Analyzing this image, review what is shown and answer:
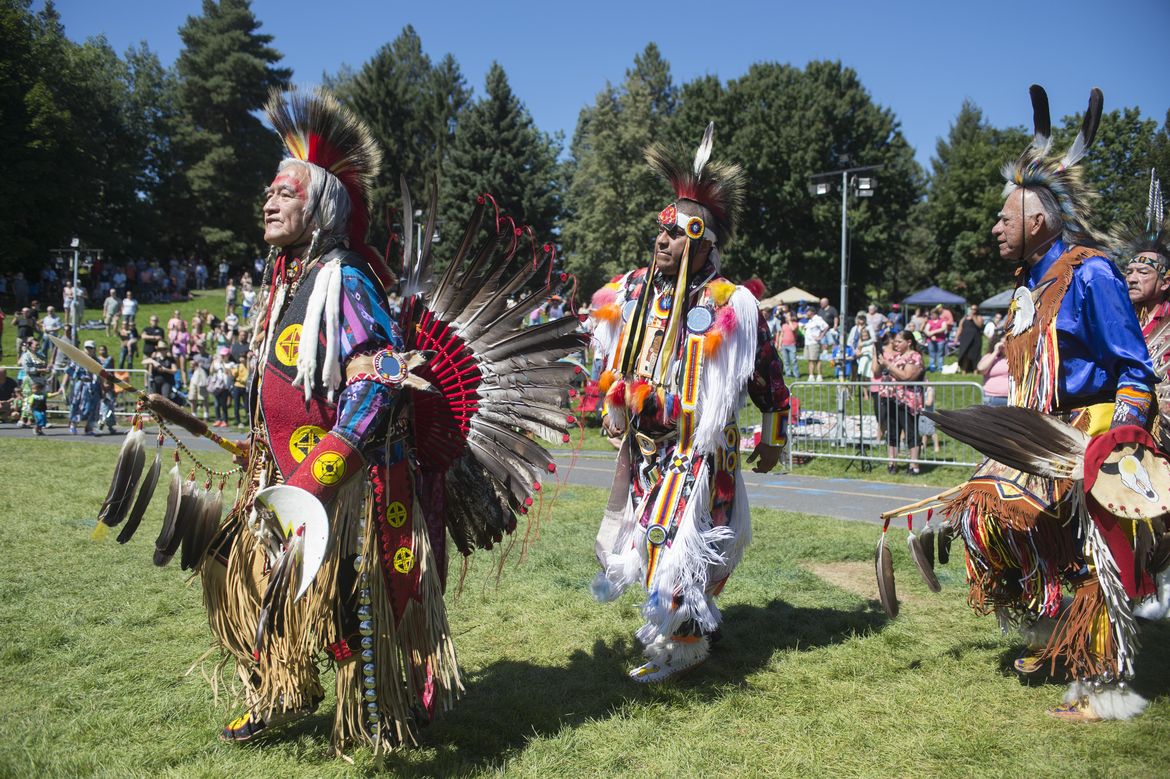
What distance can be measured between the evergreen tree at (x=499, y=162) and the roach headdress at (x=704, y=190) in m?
34.6

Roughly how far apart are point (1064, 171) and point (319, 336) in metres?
3.25

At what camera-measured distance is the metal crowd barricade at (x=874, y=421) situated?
10.8 metres

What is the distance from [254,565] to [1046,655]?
3.30 m

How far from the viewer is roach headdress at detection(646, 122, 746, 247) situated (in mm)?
4273

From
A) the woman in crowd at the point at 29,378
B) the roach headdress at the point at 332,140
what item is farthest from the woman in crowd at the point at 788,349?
the roach headdress at the point at 332,140

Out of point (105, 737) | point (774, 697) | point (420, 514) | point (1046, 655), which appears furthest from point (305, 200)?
point (1046, 655)

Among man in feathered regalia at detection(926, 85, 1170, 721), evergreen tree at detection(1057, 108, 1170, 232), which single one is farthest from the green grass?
evergreen tree at detection(1057, 108, 1170, 232)

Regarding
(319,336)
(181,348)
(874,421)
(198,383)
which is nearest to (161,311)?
(181,348)

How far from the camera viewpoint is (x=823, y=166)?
41062mm

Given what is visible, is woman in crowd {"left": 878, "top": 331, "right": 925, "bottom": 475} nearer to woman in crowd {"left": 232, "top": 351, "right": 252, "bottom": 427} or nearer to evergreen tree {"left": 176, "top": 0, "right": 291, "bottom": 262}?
woman in crowd {"left": 232, "top": 351, "right": 252, "bottom": 427}

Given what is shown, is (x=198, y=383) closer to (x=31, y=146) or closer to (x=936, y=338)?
(x=936, y=338)

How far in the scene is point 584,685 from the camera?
4.04 metres

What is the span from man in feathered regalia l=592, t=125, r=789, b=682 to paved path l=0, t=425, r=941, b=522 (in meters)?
3.03

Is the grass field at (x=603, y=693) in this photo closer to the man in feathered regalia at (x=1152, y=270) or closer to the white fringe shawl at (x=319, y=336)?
the white fringe shawl at (x=319, y=336)
